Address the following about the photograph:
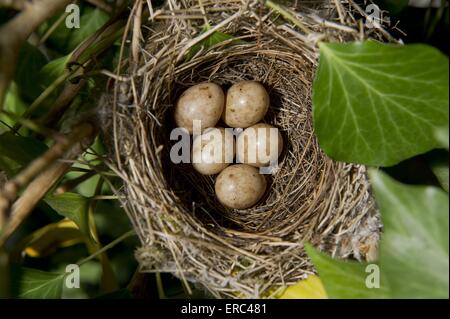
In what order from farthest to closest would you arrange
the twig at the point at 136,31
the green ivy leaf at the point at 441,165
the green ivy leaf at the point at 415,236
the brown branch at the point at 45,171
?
1. the green ivy leaf at the point at 441,165
2. the twig at the point at 136,31
3. the brown branch at the point at 45,171
4. the green ivy leaf at the point at 415,236

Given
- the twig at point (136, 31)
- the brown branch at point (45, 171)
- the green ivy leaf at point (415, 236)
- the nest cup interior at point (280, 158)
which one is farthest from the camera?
the nest cup interior at point (280, 158)

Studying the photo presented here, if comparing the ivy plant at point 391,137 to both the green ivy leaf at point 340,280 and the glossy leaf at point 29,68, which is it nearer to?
the green ivy leaf at point 340,280

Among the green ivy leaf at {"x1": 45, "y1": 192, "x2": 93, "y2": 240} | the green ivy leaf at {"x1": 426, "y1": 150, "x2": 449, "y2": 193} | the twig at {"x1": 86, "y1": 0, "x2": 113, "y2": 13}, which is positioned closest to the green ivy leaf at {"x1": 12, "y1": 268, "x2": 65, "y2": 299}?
the green ivy leaf at {"x1": 45, "y1": 192, "x2": 93, "y2": 240}

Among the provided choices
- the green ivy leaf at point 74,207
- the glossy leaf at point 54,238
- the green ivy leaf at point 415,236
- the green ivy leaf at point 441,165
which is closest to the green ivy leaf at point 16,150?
the green ivy leaf at point 74,207

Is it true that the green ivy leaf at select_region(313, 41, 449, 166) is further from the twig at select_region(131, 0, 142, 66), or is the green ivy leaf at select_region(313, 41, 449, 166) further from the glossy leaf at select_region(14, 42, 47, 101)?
the glossy leaf at select_region(14, 42, 47, 101)

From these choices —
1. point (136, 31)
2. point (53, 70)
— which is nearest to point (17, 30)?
point (136, 31)
